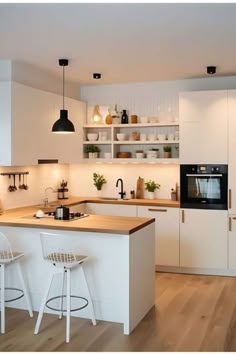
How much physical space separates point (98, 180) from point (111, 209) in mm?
654

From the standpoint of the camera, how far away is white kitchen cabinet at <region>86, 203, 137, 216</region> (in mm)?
5828

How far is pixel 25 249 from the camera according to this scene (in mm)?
4293

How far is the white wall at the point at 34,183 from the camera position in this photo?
198 inches

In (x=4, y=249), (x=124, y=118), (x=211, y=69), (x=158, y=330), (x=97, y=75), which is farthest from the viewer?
(x=124, y=118)

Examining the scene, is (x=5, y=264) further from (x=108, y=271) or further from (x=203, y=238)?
(x=203, y=238)

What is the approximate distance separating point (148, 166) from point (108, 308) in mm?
2726

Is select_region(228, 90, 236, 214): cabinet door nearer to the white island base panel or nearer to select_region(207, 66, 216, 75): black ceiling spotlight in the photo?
select_region(207, 66, 216, 75): black ceiling spotlight

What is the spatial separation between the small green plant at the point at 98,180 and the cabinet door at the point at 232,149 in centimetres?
197

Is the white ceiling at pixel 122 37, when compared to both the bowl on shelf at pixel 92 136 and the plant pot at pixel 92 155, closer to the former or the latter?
the bowl on shelf at pixel 92 136

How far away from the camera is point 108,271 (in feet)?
13.0

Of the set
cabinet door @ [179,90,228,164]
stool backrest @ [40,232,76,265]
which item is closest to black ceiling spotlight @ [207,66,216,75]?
cabinet door @ [179,90,228,164]

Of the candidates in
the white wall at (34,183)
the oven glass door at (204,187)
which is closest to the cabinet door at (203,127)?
the oven glass door at (204,187)

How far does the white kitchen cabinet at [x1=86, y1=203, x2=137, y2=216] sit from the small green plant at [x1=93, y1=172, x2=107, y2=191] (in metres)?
0.44

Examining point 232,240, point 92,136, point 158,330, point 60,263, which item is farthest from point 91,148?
point 158,330
